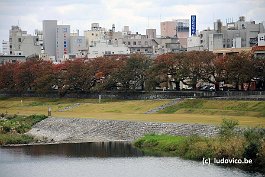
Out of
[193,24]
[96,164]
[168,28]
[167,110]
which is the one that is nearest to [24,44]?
[193,24]

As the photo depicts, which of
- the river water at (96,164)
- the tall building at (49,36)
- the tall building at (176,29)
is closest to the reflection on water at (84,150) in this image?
the river water at (96,164)

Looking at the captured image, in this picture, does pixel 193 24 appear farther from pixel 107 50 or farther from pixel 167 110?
pixel 167 110

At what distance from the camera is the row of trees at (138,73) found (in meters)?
83.2

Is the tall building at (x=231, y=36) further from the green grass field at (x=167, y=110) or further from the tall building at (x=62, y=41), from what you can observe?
the green grass field at (x=167, y=110)

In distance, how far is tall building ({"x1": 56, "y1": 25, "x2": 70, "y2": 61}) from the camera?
160250 millimetres

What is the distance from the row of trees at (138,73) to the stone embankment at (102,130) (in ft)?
68.7

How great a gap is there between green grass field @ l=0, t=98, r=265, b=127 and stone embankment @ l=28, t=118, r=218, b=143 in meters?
2.21

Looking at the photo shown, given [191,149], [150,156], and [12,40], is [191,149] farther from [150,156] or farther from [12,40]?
[12,40]

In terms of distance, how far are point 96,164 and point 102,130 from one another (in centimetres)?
1516

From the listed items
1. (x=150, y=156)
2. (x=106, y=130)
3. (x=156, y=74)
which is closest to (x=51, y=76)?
(x=156, y=74)

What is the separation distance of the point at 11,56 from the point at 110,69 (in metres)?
54.1

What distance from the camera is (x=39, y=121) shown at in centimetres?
7288

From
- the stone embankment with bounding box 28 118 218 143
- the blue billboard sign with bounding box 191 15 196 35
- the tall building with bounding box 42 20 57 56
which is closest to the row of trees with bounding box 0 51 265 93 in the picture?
the stone embankment with bounding box 28 118 218 143

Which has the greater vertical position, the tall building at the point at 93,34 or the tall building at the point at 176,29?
the tall building at the point at 176,29
